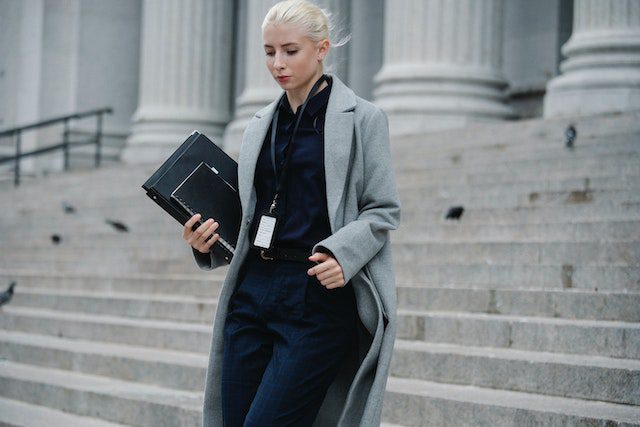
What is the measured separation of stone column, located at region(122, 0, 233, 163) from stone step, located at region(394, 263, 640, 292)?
1063 cm

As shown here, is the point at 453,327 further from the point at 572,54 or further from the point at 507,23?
the point at 507,23

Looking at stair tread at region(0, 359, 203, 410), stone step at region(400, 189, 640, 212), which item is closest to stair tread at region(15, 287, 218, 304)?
stair tread at region(0, 359, 203, 410)

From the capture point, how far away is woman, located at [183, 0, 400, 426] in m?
3.24

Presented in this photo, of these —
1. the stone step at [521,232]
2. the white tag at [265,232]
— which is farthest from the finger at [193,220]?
the stone step at [521,232]

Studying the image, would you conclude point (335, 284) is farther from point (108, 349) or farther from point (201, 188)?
point (108, 349)

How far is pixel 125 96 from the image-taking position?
2152 cm

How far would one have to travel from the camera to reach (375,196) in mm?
3428

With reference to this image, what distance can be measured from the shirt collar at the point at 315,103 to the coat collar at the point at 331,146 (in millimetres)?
19

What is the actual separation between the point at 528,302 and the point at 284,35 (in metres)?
3.53

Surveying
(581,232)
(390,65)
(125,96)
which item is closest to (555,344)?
(581,232)

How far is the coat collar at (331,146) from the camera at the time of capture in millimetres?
3344

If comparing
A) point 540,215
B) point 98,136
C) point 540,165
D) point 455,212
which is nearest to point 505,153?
point 540,165

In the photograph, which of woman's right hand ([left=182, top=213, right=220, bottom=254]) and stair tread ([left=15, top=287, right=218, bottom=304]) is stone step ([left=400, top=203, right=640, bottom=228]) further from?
woman's right hand ([left=182, top=213, right=220, bottom=254])

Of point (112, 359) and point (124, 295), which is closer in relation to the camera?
point (112, 359)
